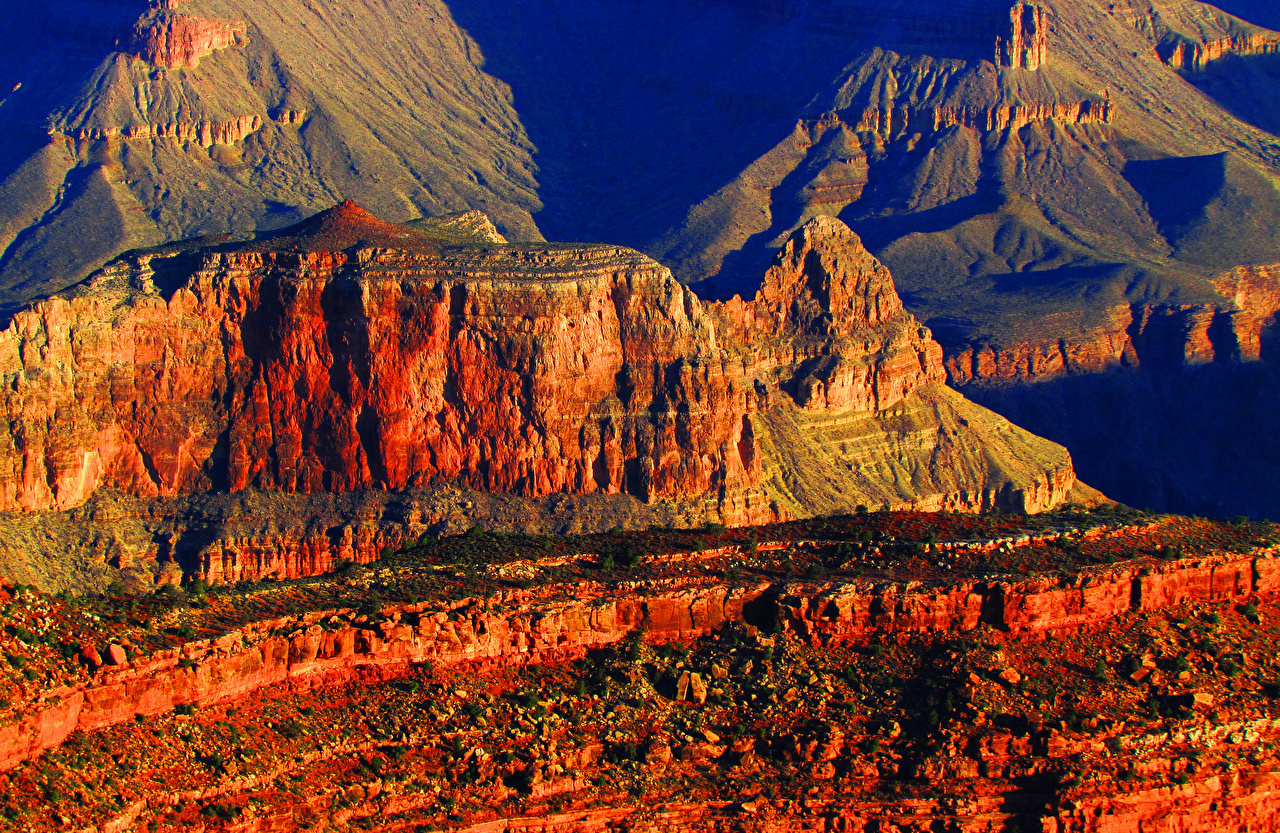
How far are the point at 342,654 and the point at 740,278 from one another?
4135 inches

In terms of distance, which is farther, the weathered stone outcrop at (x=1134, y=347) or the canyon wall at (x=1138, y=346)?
the canyon wall at (x=1138, y=346)

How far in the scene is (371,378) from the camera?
3565 inches

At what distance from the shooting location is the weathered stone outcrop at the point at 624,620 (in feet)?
150

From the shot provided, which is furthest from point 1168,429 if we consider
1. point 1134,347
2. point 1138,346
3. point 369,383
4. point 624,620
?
point 624,620

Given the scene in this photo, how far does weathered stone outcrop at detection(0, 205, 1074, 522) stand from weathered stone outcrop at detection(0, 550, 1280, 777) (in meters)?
40.2

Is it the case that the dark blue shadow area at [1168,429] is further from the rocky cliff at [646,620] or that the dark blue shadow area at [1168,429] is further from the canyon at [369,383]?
the rocky cliff at [646,620]

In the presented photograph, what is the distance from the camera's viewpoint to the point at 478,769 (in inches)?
1790

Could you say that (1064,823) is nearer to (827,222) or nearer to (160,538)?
(160,538)

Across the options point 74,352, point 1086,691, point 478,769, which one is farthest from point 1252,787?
point 74,352

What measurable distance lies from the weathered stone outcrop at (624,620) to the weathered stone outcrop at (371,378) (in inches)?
1584

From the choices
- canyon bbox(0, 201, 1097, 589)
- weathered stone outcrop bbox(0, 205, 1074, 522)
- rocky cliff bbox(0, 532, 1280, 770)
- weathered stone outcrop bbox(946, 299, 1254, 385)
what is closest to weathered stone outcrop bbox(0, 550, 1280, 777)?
rocky cliff bbox(0, 532, 1280, 770)

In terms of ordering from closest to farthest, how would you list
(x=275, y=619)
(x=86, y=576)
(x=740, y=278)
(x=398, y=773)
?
(x=398, y=773), (x=275, y=619), (x=86, y=576), (x=740, y=278)

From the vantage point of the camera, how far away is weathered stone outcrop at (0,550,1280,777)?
45781 mm

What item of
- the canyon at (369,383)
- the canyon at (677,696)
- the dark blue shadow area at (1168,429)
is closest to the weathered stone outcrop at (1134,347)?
the dark blue shadow area at (1168,429)
